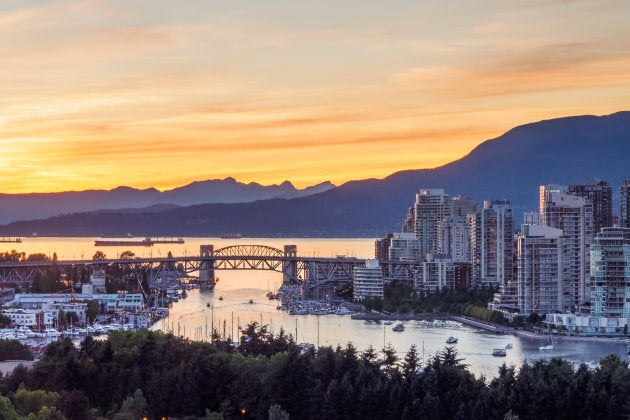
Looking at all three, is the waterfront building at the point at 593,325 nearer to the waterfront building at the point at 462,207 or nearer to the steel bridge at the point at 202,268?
the steel bridge at the point at 202,268

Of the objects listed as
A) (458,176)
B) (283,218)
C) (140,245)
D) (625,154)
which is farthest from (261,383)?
(283,218)

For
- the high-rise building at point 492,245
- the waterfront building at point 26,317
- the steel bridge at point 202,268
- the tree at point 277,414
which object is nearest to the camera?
the tree at point 277,414

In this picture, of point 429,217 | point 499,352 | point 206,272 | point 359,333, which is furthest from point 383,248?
point 499,352

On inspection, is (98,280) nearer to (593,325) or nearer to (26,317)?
Result: (26,317)

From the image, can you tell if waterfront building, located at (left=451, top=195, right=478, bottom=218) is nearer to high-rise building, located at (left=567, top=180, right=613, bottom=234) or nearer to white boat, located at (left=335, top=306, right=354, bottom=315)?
high-rise building, located at (left=567, top=180, right=613, bottom=234)

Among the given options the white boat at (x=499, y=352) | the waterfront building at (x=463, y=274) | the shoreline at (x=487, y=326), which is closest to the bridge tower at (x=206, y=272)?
the waterfront building at (x=463, y=274)

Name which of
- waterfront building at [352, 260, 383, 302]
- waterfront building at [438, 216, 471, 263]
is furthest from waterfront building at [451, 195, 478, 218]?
waterfront building at [352, 260, 383, 302]

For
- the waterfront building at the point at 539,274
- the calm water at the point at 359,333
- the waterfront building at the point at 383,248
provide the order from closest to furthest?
the calm water at the point at 359,333
the waterfront building at the point at 539,274
the waterfront building at the point at 383,248
